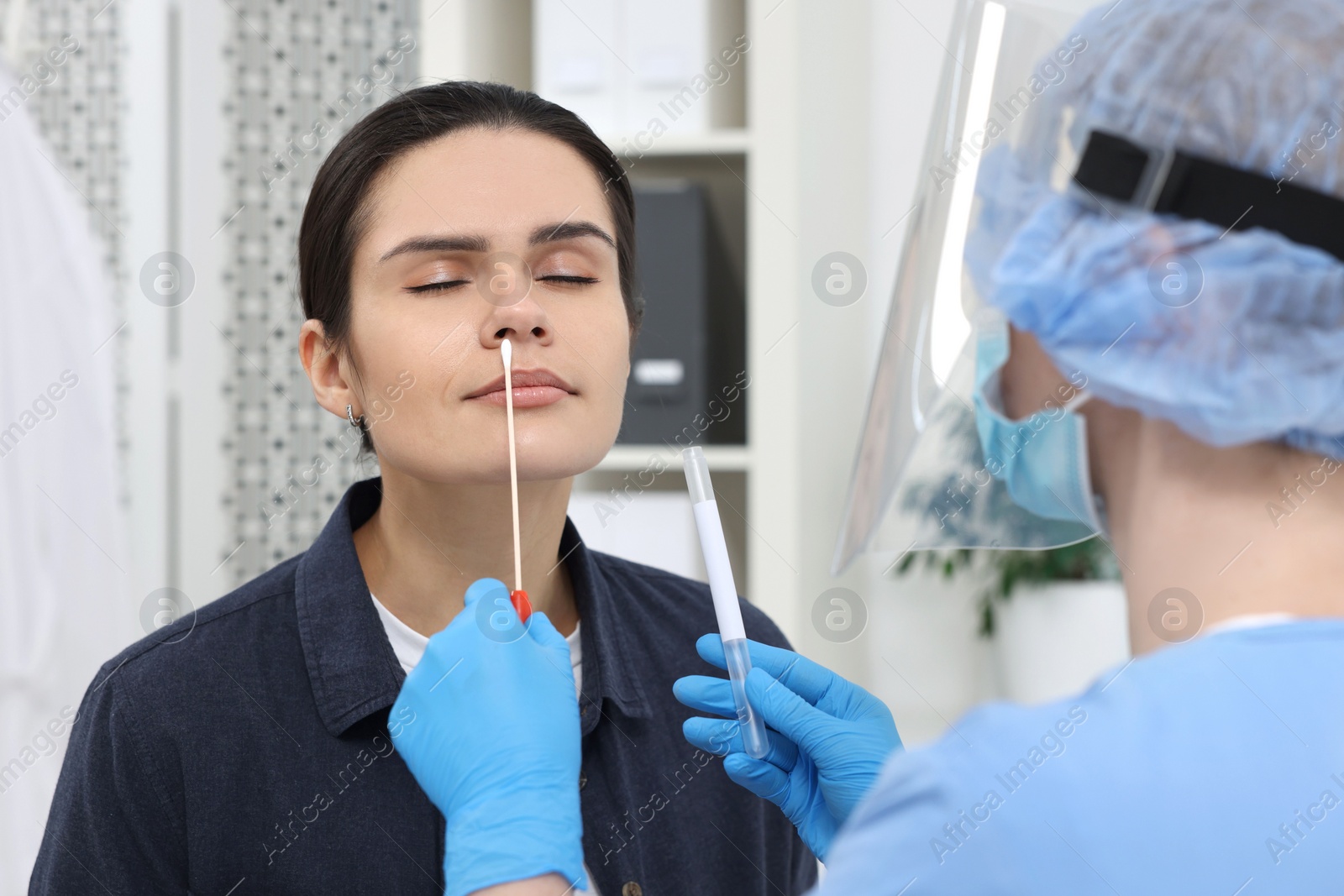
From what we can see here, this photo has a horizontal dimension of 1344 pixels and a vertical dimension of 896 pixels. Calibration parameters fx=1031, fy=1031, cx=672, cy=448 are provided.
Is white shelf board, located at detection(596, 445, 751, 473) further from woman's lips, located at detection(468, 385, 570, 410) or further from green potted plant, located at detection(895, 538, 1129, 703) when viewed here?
woman's lips, located at detection(468, 385, 570, 410)

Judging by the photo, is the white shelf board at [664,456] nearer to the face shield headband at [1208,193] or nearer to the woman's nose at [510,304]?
the woman's nose at [510,304]

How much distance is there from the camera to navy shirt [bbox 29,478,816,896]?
2.81 ft

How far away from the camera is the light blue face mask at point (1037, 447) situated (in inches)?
25.4

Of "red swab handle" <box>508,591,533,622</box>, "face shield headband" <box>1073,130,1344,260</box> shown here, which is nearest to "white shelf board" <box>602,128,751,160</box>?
"red swab handle" <box>508,591,533,622</box>

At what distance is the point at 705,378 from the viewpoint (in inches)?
61.3

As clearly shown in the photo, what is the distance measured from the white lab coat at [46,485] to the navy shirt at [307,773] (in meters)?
0.58

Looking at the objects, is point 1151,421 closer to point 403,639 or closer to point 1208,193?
point 1208,193

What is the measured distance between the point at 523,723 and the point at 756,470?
0.85m

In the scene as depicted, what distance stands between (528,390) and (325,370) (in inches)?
9.4

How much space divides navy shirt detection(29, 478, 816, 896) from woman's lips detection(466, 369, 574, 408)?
0.22m

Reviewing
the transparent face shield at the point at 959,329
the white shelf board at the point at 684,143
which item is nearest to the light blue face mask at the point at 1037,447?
the transparent face shield at the point at 959,329

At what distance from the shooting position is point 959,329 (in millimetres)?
691

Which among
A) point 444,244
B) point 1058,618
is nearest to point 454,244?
point 444,244

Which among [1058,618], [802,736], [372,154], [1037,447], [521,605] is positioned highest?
[372,154]
